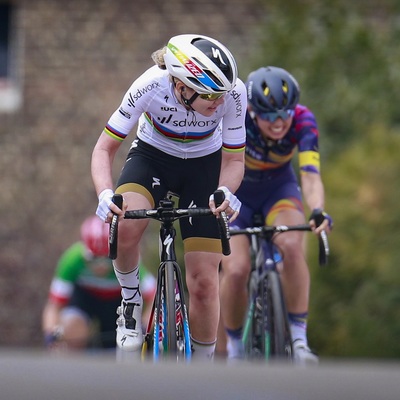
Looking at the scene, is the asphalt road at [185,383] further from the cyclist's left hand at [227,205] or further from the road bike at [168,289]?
the cyclist's left hand at [227,205]

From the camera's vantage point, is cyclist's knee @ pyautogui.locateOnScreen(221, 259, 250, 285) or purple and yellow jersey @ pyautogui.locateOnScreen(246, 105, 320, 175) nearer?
purple and yellow jersey @ pyautogui.locateOnScreen(246, 105, 320, 175)

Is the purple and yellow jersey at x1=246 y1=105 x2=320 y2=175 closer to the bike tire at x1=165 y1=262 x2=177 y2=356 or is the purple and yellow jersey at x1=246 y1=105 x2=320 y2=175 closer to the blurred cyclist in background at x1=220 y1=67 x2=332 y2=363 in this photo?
the blurred cyclist in background at x1=220 y1=67 x2=332 y2=363

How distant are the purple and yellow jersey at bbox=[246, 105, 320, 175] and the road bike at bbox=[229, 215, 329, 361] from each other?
385 millimetres

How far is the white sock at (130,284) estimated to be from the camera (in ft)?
21.1

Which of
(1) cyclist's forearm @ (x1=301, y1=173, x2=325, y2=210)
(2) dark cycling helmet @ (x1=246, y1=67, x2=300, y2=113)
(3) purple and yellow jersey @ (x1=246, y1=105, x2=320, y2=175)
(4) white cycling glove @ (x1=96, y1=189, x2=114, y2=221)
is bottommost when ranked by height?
(4) white cycling glove @ (x1=96, y1=189, x2=114, y2=221)

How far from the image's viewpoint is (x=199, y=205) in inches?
256

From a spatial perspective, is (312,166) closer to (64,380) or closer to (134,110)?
(134,110)

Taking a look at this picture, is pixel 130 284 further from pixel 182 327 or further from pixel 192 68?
pixel 192 68

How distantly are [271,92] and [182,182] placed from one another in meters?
1.04

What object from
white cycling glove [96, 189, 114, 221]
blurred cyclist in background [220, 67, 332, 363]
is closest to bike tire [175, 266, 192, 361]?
white cycling glove [96, 189, 114, 221]

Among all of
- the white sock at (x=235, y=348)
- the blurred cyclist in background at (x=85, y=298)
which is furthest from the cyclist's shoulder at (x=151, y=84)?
the blurred cyclist in background at (x=85, y=298)

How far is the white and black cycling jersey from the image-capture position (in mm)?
6219

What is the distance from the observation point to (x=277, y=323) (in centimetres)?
700

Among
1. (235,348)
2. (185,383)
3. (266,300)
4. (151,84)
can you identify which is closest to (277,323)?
(266,300)
